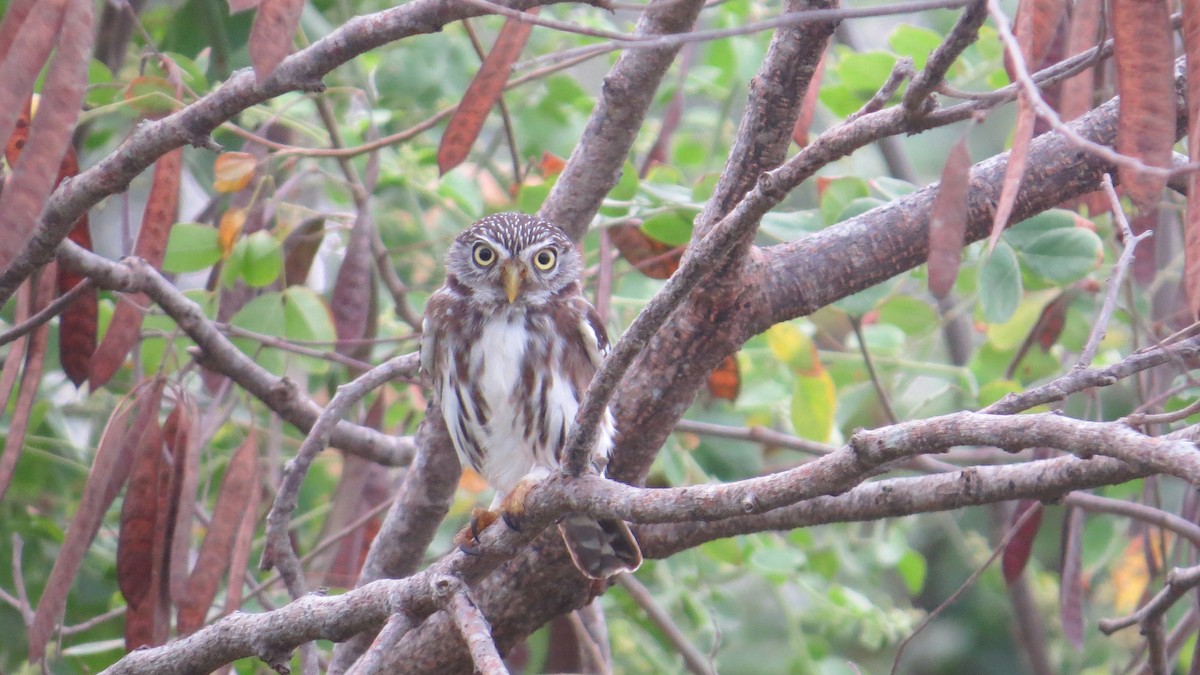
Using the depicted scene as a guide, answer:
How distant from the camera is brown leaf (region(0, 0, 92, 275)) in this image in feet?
3.67

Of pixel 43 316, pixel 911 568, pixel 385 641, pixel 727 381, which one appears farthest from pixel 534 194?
pixel 911 568

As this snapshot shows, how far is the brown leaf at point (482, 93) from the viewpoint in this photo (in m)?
1.95

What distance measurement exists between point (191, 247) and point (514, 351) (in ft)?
2.40

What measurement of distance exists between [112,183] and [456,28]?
→ 2242 millimetres

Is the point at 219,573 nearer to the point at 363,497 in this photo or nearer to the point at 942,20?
the point at 363,497

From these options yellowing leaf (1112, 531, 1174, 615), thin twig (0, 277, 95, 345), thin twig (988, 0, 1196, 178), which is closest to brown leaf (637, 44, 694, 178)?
thin twig (0, 277, 95, 345)

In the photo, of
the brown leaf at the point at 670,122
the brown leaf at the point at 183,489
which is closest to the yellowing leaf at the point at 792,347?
the brown leaf at the point at 670,122

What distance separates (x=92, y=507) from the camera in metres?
1.98

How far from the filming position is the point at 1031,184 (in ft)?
6.34

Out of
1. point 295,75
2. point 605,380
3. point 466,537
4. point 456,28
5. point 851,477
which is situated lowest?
point 851,477

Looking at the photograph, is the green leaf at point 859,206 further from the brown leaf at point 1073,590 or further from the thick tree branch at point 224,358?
the thick tree branch at point 224,358

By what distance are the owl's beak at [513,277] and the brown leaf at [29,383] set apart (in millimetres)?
871

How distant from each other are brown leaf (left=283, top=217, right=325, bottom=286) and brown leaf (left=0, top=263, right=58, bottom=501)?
2.57ft

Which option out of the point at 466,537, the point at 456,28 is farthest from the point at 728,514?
the point at 456,28
